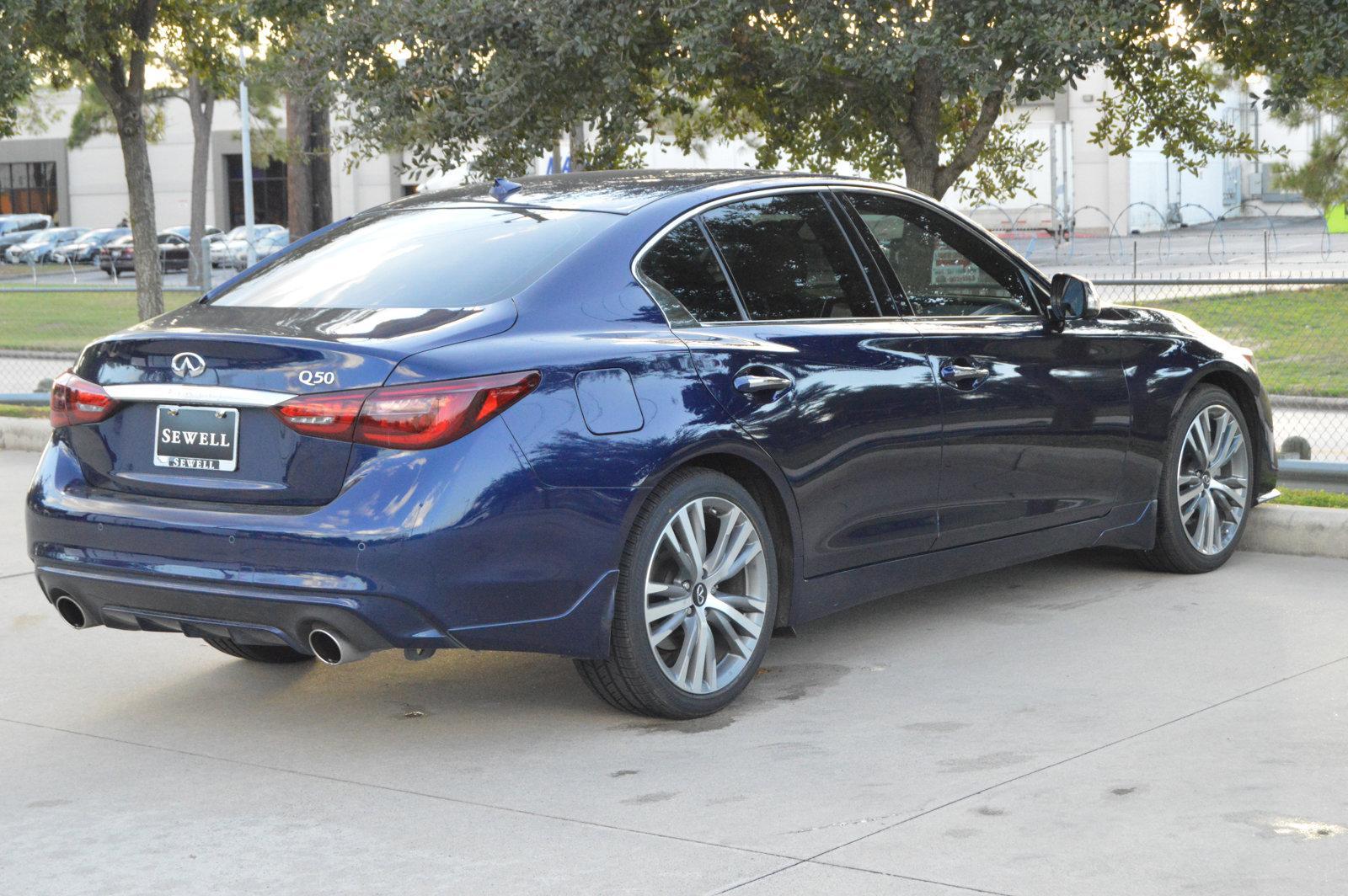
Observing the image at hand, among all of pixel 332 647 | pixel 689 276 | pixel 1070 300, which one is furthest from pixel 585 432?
pixel 1070 300

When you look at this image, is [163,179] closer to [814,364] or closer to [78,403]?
[78,403]

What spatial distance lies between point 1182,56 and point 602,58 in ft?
10.1

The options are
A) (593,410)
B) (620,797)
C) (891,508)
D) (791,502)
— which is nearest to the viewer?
(620,797)

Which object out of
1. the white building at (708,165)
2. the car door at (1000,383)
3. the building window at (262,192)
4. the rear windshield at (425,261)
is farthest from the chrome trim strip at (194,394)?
the building window at (262,192)

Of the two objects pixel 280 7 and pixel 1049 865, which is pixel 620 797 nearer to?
pixel 1049 865

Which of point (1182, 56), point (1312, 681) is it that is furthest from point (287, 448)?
point (1182, 56)

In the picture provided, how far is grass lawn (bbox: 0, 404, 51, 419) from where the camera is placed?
13008 mm

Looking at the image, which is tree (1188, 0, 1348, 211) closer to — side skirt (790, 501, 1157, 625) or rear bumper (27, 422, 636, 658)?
side skirt (790, 501, 1157, 625)

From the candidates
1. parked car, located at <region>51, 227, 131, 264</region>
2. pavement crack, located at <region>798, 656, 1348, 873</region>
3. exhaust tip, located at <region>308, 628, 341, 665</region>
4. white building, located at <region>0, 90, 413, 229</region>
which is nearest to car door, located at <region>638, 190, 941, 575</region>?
pavement crack, located at <region>798, 656, 1348, 873</region>

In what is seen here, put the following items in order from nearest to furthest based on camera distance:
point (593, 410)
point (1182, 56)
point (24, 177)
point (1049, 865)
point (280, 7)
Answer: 1. point (1049, 865)
2. point (593, 410)
3. point (1182, 56)
4. point (280, 7)
5. point (24, 177)

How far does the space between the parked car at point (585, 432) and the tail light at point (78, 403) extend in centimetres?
1

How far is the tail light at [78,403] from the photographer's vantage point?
16.3 feet

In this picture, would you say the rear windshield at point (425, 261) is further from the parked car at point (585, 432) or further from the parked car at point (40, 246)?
the parked car at point (40, 246)

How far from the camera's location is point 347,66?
10336mm
